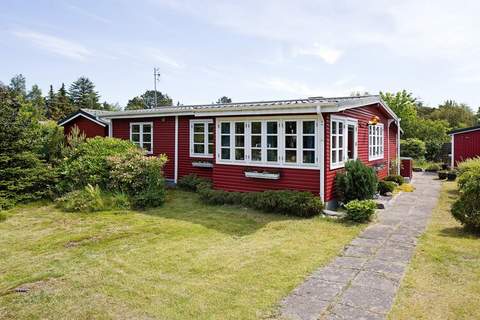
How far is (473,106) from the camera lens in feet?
166

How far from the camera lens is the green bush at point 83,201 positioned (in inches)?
373

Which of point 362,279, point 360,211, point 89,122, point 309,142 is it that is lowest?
point 362,279

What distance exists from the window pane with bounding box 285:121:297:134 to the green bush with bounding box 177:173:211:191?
12.2 ft

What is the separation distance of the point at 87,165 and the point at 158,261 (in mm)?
6429

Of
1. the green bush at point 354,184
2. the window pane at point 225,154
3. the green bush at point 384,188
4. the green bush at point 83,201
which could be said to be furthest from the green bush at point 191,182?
the green bush at point 384,188

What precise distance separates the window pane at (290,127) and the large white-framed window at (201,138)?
393 cm

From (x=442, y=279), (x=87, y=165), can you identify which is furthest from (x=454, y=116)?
(x=442, y=279)

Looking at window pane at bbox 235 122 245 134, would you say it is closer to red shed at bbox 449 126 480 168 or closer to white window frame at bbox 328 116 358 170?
white window frame at bbox 328 116 358 170

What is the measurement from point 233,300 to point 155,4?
9418mm

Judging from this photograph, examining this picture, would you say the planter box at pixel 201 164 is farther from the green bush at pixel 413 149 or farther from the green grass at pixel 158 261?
the green bush at pixel 413 149

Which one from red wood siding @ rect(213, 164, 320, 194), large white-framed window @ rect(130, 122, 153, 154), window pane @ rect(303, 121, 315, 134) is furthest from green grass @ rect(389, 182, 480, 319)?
large white-framed window @ rect(130, 122, 153, 154)

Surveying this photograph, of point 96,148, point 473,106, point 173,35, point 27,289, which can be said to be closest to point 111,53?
point 173,35

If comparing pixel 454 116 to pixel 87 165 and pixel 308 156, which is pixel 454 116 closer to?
pixel 308 156

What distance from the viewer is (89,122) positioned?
52.5ft
